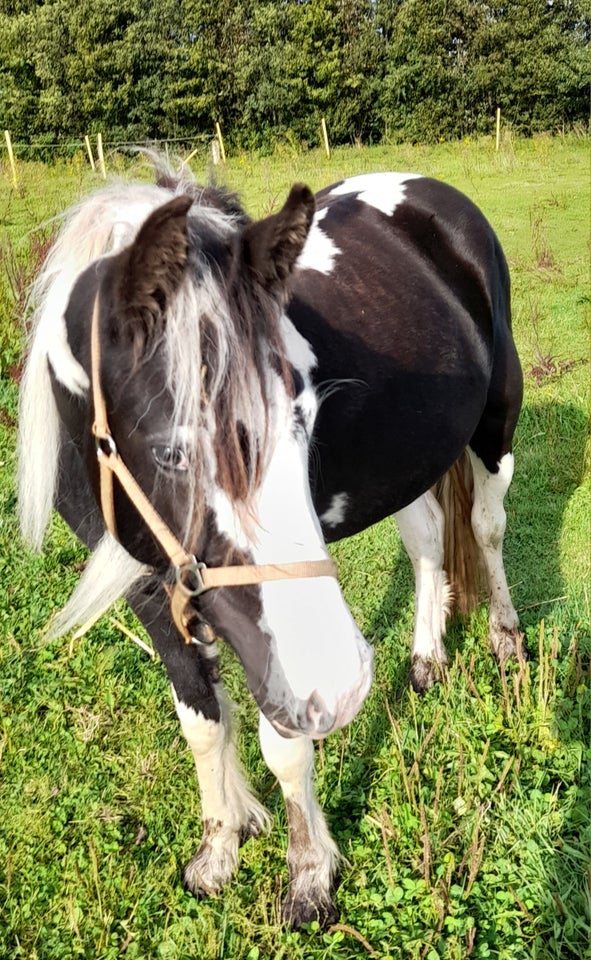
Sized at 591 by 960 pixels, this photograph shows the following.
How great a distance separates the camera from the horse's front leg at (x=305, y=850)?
180 cm

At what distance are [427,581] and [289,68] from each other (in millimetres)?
20138

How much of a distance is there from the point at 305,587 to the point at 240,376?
14.1 inches

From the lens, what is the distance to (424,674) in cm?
262

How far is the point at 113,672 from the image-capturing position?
268cm

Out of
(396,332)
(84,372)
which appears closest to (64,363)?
(84,372)

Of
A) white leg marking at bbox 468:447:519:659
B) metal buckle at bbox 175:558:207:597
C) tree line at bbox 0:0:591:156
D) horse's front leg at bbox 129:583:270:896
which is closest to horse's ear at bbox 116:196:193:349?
metal buckle at bbox 175:558:207:597

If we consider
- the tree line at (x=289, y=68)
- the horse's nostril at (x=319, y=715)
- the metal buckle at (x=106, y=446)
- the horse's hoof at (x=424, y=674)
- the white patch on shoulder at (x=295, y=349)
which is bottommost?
the horse's hoof at (x=424, y=674)

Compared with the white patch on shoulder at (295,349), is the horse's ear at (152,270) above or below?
above

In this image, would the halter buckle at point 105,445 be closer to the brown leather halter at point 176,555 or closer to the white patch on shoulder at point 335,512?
the brown leather halter at point 176,555

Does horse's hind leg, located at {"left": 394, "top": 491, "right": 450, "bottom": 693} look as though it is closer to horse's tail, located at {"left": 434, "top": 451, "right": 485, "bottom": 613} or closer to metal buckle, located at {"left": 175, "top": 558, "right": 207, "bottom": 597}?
horse's tail, located at {"left": 434, "top": 451, "right": 485, "bottom": 613}

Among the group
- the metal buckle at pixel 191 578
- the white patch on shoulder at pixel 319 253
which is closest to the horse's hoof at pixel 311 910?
the metal buckle at pixel 191 578

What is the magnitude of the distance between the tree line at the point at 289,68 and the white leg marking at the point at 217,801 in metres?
17.1

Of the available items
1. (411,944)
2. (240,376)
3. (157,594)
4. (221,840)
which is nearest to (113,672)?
(221,840)

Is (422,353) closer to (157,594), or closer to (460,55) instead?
(157,594)
